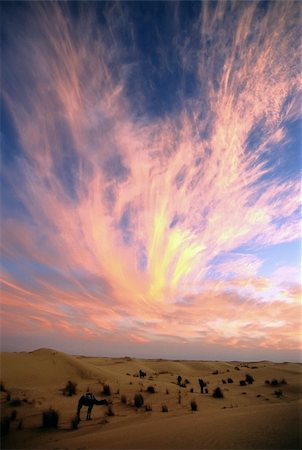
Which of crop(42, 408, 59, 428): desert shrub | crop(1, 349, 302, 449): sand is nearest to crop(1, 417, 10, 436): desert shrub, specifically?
crop(1, 349, 302, 449): sand

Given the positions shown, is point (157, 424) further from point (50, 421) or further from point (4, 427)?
point (4, 427)

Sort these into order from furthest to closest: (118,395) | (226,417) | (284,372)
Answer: (284,372), (118,395), (226,417)

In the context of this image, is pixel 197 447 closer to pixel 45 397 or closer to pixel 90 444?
pixel 90 444

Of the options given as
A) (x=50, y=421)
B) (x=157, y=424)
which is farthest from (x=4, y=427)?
(x=157, y=424)

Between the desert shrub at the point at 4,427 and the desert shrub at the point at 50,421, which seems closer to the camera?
the desert shrub at the point at 4,427

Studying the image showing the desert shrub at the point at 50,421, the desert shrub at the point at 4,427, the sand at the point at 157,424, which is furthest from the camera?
the desert shrub at the point at 50,421

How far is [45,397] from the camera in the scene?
1786 cm

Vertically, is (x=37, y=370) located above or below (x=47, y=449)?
above

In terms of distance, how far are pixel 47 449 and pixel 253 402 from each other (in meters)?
12.9

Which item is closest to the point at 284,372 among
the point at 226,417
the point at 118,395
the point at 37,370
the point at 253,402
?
the point at 253,402

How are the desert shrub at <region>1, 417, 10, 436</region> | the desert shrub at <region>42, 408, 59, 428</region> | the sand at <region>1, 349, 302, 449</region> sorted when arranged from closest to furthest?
the sand at <region>1, 349, 302, 449</region> < the desert shrub at <region>1, 417, 10, 436</region> < the desert shrub at <region>42, 408, 59, 428</region>

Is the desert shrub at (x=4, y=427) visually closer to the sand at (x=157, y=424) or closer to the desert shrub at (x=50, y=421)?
the sand at (x=157, y=424)

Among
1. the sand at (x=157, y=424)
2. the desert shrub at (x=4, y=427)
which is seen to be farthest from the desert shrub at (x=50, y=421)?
the desert shrub at (x=4, y=427)

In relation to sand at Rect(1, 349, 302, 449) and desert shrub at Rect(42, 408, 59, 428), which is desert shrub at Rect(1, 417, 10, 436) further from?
desert shrub at Rect(42, 408, 59, 428)
